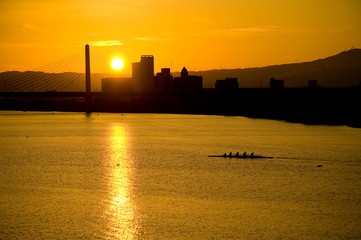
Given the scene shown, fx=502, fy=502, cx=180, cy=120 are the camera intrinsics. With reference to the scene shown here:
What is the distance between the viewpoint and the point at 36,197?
2998cm

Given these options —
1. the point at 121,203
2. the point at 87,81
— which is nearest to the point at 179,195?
the point at 121,203

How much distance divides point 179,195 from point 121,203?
3.88 m

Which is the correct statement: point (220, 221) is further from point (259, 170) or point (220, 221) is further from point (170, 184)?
point (259, 170)

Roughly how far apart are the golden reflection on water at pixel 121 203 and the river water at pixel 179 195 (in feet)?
0.16

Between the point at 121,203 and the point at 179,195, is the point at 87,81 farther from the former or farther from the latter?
the point at 121,203

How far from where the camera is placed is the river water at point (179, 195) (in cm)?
2248

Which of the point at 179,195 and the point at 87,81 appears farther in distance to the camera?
the point at 87,81

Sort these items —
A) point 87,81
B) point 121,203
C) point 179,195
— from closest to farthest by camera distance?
point 121,203 → point 179,195 → point 87,81

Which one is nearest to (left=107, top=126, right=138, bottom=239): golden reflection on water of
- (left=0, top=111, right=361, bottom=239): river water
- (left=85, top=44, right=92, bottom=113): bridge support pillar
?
(left=0, top=111, right=361, bottom=239): river water

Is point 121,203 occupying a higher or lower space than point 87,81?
lower

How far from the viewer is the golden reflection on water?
22.5m

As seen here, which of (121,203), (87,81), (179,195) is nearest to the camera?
(121,203)

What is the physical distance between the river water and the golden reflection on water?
49 millimetres

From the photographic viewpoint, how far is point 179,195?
3031 centimetres
